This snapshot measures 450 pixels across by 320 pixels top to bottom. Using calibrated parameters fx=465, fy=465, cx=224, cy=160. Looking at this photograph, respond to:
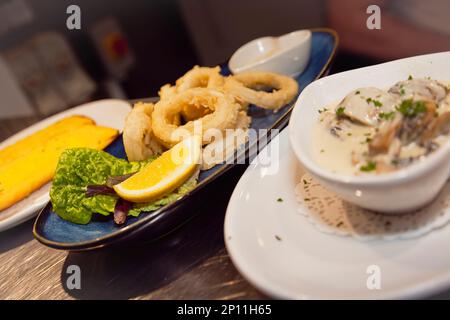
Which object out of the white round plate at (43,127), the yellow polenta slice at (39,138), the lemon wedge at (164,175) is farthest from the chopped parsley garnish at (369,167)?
the yellow polenta slice at (39,138)

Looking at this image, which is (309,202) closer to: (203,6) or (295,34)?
(295,34)

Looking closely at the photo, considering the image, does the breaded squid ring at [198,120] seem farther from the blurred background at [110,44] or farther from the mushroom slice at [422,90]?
the blurred background at [110,44]

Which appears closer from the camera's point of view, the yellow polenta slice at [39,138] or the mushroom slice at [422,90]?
the mushroom slice at [422,90]

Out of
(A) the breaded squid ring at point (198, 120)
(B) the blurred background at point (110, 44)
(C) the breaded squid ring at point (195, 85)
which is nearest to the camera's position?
(A) the breaded squid ring at point (198, 120)

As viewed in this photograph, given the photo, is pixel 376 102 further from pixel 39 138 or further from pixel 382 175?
pixel 39 138

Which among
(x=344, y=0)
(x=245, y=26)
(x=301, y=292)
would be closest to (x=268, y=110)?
(x=301, y=292)

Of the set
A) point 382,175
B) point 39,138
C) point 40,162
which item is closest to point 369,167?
point 382,175
